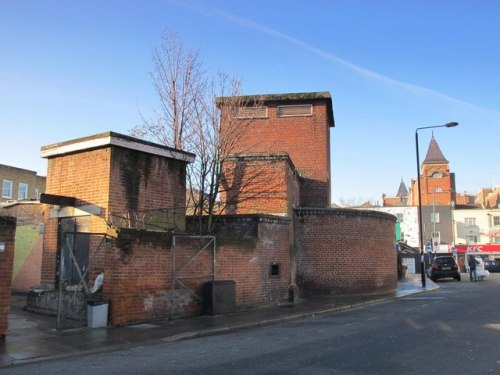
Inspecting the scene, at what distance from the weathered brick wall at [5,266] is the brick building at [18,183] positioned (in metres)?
44.8

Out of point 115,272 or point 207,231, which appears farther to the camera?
point 207,231

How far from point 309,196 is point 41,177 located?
4365 cm

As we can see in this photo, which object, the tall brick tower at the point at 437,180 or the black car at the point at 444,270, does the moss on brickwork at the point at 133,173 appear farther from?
the tall brick tower at the point at 437,180

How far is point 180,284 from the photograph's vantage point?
13523mm

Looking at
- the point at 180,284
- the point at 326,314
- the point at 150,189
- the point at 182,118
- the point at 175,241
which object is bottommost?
the point at 326,314

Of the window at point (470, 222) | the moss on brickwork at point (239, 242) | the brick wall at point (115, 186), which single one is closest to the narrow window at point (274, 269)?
the moss on brickwork at point (239, 242)

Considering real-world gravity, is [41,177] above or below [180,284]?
above

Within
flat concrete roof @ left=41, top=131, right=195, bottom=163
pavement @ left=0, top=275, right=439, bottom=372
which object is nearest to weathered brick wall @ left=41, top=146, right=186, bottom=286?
flat concrete roof @ left=41, top=131, right=195, bottom=163

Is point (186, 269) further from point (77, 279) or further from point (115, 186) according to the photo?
point (115, 186)

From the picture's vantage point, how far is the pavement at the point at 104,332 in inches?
351

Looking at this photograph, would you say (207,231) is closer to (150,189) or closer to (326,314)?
(150,189)

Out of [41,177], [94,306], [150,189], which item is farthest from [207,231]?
[41,177]

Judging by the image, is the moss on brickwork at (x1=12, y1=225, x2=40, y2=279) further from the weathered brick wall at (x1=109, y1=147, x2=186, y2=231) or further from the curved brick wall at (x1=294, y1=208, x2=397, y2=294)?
the curved brick wall at (x1=294, y1=208, x2=397, y2=294)

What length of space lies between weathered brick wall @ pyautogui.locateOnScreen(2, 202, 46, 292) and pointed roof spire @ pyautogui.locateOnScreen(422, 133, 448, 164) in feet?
252
